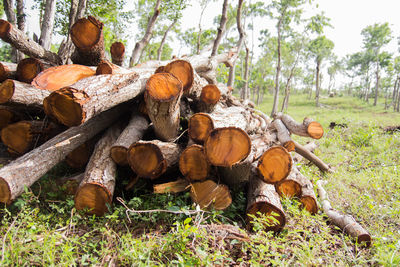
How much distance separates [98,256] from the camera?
2.01 meters

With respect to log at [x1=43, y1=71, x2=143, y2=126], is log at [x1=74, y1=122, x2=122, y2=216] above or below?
below

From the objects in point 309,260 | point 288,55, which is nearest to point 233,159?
point 309,260

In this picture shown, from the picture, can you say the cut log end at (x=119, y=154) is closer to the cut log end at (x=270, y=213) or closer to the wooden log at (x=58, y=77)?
the wooden log at (x=58, y=77)

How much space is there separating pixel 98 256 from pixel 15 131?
228 centimetres

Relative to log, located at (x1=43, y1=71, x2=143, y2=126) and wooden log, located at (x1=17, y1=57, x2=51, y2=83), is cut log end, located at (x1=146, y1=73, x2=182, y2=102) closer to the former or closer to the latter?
log, located at (x1=43, y1=71, x2=143, y2=126)

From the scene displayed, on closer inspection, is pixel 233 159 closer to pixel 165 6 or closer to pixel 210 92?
pixel 210 92

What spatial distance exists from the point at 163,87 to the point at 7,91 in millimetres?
1819

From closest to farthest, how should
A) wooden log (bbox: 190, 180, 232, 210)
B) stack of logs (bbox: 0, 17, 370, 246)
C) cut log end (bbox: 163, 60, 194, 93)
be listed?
stack of logs (bbox: 0, 17, 370, 246) < wooden log (bbox: 190, 180, 232, 210) < cut log end (bbox: 163, 60, 194, 93)

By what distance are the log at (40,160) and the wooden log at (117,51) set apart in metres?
1.46

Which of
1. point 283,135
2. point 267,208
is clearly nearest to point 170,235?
point 267,208

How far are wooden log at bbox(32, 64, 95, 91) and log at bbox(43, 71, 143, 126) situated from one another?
30 cm

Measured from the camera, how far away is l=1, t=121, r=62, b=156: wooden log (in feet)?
10.1

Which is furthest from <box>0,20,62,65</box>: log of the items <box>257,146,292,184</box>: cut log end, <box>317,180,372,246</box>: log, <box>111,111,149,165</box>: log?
<box>317,180,372,246</box>: log

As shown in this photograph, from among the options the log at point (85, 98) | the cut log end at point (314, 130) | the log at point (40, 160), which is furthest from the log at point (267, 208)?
the log at point (40, 160)
